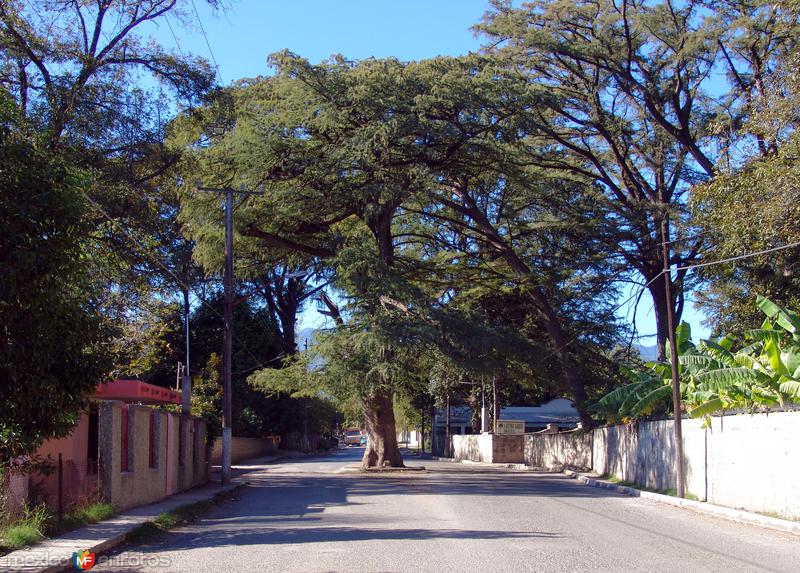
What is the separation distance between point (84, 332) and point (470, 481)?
21.4 metres

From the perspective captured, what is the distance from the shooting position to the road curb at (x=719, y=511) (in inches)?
581

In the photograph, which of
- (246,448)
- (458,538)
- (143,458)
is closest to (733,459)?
(458,538)

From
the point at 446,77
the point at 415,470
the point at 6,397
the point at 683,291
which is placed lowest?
the point at 415,470

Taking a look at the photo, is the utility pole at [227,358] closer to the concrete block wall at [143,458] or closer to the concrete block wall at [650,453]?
the concrete block wall at [143,458]

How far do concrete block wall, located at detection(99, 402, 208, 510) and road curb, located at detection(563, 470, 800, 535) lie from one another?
1249 centimetres

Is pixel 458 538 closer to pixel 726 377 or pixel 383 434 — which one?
pixel 726 377

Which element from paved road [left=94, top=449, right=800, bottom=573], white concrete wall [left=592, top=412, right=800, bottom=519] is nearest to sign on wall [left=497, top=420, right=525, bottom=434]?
white concrete wall [left=592, top=412, right=800, bottom=519]

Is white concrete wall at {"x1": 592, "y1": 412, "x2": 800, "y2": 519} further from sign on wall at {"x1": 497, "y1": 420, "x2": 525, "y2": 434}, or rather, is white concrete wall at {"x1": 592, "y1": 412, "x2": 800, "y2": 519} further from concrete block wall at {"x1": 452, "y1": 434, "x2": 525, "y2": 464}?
concrete block wall at {"x1": 452, "y1": 434, "x2": 525, "y2": 464}

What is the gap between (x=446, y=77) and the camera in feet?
98.0

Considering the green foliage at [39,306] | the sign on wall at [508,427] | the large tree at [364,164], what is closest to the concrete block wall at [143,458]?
the green foliage at [39,306]

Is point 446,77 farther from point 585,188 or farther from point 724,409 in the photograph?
point 724,409

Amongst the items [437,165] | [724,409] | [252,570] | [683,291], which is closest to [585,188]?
[683,291]

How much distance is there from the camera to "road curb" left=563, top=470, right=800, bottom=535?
14763mm

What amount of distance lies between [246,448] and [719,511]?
132 feet
